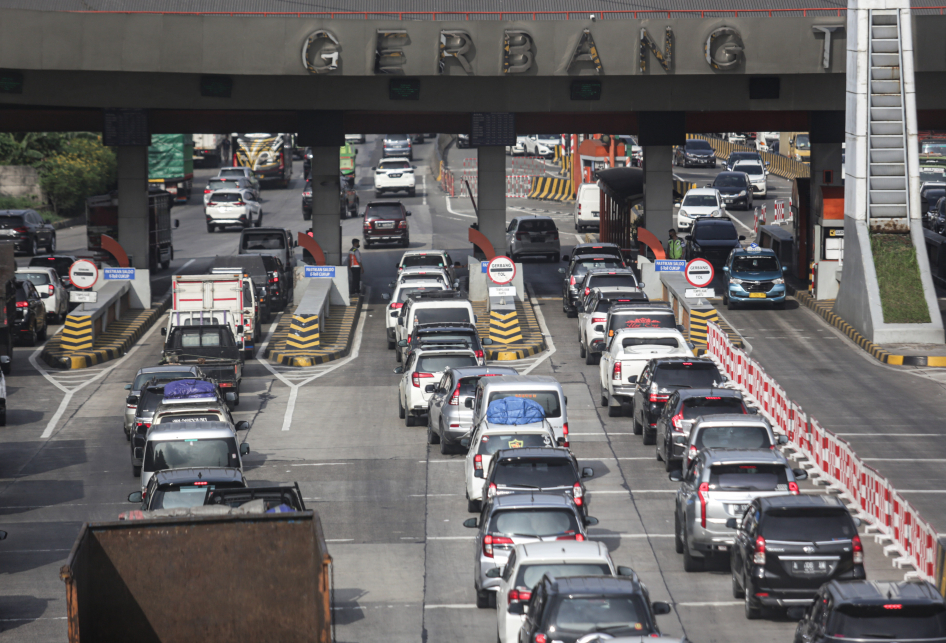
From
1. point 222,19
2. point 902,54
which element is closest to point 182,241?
point 222,19

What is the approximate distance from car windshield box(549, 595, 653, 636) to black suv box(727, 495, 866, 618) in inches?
147

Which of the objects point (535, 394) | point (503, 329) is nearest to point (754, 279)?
point (503, 329)

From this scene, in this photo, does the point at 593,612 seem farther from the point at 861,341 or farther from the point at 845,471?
the point at 861,341

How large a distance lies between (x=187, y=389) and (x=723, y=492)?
12.1 m

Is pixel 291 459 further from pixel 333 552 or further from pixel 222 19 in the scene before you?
pixel 222 19

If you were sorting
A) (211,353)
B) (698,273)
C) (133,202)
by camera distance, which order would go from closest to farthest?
(211,353) → (698,273) → (133,202)

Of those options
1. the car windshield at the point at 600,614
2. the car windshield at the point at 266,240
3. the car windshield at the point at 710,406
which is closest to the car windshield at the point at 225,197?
the car windshield at the point at 266,240

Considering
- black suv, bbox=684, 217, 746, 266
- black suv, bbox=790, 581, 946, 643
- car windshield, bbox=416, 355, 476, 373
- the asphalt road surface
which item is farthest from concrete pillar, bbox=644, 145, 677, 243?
black suv, bbox=790, 581, 946, 643

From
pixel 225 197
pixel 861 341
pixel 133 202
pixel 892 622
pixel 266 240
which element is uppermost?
pixel 133 202

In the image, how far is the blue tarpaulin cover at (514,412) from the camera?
2177 cm

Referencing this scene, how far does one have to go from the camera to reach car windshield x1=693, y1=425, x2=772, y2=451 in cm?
2072

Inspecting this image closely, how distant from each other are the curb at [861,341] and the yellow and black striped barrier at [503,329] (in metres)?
9.45

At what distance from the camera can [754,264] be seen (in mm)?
42438

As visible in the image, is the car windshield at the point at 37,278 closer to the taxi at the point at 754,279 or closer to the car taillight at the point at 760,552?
the taxi at the point at 754,279
